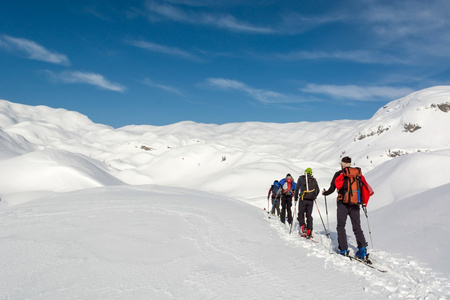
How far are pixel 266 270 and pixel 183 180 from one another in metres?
35.8

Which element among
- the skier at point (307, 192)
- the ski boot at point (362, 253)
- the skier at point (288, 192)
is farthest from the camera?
the skier at point (288, 192)


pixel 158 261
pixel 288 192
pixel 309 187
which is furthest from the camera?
pixel 288 192

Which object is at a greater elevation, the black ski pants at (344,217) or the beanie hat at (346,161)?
the beanie hat at (346,161)

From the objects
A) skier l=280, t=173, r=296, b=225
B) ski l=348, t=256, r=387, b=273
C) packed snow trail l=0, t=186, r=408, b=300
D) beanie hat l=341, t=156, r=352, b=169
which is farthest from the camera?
skier l=280, t=173, r=296, b=225

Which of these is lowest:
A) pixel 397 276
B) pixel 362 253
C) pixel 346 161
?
pixel 397 276

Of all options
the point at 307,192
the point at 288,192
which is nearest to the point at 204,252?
the point at 307,192

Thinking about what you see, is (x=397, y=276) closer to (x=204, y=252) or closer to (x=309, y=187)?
(x=204, y=252)

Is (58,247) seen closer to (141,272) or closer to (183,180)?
(141,272)

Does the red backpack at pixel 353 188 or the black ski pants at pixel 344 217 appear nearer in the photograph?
the red backpack at pixel 353 188

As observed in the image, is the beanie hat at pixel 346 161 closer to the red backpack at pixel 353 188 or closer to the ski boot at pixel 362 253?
the red backpack at pixel 353 188

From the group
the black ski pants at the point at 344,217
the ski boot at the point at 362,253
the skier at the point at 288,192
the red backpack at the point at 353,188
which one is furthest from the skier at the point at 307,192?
the ski boot at the point at 362,253

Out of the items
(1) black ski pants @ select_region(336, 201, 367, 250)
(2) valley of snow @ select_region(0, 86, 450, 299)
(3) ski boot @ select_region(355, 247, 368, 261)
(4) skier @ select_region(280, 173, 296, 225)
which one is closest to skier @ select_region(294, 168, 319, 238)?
(2) valley of snow @ select_region(0, 86, 450, 299)

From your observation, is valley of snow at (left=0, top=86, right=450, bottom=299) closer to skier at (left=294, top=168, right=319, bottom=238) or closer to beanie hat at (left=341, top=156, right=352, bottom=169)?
skier at (left=294, top=168, right=319, bottom=238)

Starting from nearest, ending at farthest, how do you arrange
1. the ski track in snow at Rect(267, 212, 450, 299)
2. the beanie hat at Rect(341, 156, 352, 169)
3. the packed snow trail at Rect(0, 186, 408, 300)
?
the packed snow trail at Rect(0, 186, 408, 300), the ski track in snow at Rect(267, 212, 450, 299), the beanie hat at Rect(341, 156, 352, 169)
